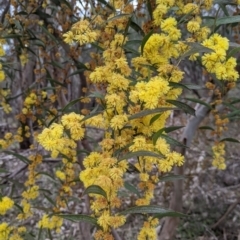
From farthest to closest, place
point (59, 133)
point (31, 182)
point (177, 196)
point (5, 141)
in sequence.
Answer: point (177, 196) → point (5, 141) → point (31, 182) → point (59, 133)

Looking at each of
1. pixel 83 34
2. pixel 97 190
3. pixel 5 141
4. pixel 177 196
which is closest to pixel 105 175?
pixel 97 190

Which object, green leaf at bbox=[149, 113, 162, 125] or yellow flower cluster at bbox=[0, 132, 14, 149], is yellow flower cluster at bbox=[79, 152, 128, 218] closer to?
green leaf at bbox=[149, 113, 162, 125]

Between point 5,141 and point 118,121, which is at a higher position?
point 118,121

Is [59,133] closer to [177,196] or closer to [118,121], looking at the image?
[118,121]

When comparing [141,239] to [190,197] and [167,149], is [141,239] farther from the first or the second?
[190,197]

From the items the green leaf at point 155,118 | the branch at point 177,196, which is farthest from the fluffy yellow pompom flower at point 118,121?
the branch at point 177,196

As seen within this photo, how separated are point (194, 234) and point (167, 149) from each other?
150cm

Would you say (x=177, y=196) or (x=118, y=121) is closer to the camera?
(x=118, y=121)

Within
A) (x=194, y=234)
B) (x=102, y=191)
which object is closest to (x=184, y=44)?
(x=102, y=191)

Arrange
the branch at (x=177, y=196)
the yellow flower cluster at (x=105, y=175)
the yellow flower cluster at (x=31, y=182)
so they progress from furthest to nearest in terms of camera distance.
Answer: the branch at (x=177, y=196)
the yellow flower cluster at (x=31, y=182)
the yellow flower cluster at (x=105, y=175)

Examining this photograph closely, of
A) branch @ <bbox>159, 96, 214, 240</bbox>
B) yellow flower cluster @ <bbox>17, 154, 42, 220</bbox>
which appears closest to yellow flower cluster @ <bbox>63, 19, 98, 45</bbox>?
yellow flower cluster @ <bbox>17, 154, 42, 220</bbox>

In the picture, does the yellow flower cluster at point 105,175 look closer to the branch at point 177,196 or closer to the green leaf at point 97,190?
the green leaf at point 97,190

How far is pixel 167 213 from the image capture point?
0.76 meters

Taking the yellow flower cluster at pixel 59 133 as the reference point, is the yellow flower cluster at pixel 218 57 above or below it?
above
